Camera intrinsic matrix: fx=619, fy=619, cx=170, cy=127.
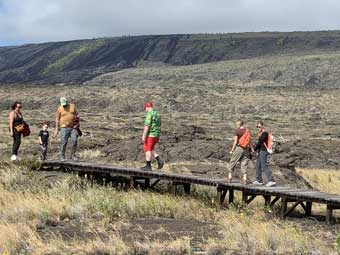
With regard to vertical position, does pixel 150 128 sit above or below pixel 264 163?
above

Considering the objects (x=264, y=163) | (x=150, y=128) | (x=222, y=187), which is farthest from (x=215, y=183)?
(x=150, y=128)

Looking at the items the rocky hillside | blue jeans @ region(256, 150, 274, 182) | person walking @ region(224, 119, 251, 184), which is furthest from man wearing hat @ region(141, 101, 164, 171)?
the rocky hillside

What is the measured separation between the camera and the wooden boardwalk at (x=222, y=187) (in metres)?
13.2

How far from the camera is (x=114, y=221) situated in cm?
1212

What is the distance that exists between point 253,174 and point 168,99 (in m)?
49.1

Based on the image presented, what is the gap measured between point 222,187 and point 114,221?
3.60 meters

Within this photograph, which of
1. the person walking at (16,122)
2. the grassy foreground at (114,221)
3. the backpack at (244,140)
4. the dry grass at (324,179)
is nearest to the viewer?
the grassy foreground at (114,221)

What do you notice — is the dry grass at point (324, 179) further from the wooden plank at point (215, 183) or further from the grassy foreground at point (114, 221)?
the wooden plank at point (215, 183)

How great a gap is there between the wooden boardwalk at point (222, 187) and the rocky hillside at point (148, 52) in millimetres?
101318

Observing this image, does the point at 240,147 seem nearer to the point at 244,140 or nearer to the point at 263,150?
the point at 244,140

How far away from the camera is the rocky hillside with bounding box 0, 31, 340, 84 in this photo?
→ 13825 cm

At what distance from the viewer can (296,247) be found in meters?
9.53

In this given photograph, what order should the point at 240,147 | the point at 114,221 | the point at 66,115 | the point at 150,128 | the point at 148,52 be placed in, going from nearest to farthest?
the point at 114,221 → the point at 240,147 → the point at 150,128 → the point at 66,115 → the point at 148,52

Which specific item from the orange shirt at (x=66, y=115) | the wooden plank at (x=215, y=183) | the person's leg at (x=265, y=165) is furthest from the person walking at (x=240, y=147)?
the orange shirt at (x=66, y=115)
